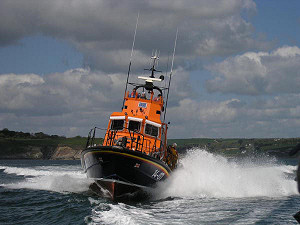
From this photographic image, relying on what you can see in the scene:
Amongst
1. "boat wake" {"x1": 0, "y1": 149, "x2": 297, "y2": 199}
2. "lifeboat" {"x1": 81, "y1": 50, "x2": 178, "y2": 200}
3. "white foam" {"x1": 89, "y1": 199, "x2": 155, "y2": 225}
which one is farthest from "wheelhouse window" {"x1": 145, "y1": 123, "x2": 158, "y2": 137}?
"white foam" {"x1": 89, "y1": 199, "x2": 155, "y2": 225}

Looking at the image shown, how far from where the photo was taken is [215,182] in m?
21.7

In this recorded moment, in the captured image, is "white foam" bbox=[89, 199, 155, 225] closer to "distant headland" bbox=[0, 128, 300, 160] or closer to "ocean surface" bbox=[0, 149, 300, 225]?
"ocean surface" bbox=[0, 149, 300, 225]

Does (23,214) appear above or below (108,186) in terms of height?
below

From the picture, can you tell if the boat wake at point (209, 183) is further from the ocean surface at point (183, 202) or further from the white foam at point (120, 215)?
the white foam at point (120, 215)

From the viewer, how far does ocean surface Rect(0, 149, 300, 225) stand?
13148 mm

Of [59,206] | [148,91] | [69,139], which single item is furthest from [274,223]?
[69,139]

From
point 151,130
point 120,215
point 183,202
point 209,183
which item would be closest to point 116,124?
point 151,130

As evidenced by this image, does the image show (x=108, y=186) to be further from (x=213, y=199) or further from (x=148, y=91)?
(x=148, y=91)

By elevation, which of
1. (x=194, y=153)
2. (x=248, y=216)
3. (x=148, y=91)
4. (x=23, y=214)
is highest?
(x=148, y=91)

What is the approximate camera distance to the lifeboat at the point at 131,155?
15.9 m

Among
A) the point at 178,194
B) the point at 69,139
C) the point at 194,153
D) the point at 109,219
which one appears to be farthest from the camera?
the point at 69,139

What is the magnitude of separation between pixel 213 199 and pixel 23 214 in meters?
8.71

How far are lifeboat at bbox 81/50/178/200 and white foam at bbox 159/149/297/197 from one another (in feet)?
3.49

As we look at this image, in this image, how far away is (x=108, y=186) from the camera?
1642 cm
